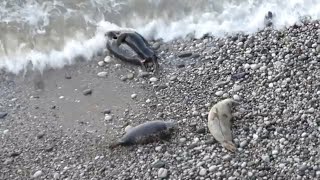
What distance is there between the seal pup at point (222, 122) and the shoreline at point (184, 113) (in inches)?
3.0

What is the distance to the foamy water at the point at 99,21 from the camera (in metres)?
8.09

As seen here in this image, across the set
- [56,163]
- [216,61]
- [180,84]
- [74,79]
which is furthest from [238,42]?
[56,163]

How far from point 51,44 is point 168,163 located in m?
2.95

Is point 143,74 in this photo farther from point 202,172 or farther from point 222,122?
point 202,172

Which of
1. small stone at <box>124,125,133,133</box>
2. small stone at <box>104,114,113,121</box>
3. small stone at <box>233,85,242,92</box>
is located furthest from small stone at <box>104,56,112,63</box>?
small stone at <box>233,85,242,92</box>

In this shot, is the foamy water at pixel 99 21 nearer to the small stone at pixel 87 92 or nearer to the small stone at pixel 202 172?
the small stone at pixel 87 92

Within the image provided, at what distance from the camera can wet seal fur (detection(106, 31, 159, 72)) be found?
767 centimetres

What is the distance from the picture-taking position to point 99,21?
28.4 ft

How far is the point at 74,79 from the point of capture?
7703 mm

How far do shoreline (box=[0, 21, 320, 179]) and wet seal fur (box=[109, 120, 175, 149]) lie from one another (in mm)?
75

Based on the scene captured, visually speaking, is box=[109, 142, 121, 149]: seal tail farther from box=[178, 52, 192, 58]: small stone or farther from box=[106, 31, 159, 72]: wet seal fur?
box=[178, 52, 192, 58]: small stone

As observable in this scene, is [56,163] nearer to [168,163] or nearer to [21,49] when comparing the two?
[168,163]

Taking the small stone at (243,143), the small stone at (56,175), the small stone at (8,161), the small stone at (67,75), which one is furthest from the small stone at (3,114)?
the small stone at (243,143)

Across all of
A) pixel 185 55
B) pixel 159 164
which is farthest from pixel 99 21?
pixel 159 164
